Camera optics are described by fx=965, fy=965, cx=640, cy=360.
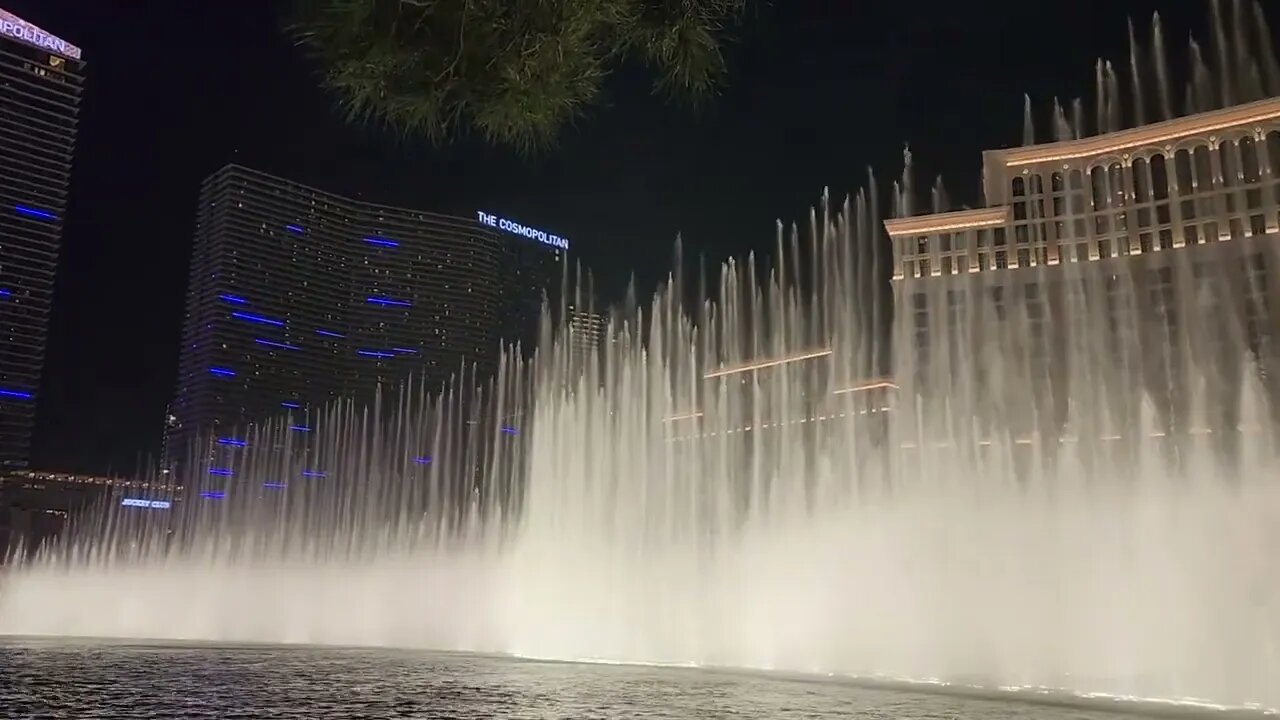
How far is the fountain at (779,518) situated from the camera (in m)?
9.36

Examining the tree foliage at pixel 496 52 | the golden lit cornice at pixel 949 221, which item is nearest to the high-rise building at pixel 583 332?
the tree foliage at pixel 496 52

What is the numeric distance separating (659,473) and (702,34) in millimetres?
13659

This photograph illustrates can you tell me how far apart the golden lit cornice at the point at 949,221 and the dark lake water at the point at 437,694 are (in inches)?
1545

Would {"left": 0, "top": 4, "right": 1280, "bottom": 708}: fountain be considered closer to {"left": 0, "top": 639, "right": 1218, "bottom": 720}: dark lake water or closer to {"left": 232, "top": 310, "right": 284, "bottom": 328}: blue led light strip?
{"left": 0, "top": 639, "right": 1218, "bottom": 720}: dark lake water

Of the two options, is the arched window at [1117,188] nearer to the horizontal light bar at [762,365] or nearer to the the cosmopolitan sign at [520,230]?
the horizontal light bar at [762,365]

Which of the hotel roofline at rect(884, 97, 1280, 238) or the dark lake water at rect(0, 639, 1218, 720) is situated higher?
the hotel roofline at rect(884, 97, 1280, 238)

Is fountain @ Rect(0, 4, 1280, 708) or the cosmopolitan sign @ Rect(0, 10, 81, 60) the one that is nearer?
fountain @ Rect(0, 4, 1280, 708)

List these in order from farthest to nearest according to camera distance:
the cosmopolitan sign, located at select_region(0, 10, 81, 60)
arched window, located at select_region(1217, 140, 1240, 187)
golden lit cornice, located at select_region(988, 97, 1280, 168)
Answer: the cosmopolitan sign, located at select_region(0, 10, 81, 60), arched window, located at select_region(1217, 140, 1240, 187), golden lit cornice, located at select_region(988, 97, 1280, 168)

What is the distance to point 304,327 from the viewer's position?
281ft

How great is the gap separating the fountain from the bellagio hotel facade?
0.31 m

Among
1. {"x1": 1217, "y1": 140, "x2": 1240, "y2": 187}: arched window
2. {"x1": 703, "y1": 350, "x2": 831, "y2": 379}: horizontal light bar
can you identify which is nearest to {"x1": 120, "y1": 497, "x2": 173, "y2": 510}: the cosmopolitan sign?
{"x1": 703, "y1": 350, "x2": 831, "y2": 379}: horizontal light bar

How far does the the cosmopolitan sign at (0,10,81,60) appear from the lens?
7294 centimetres

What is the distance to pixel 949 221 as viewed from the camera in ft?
152

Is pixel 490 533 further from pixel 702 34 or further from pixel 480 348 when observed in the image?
pixel 480 348
